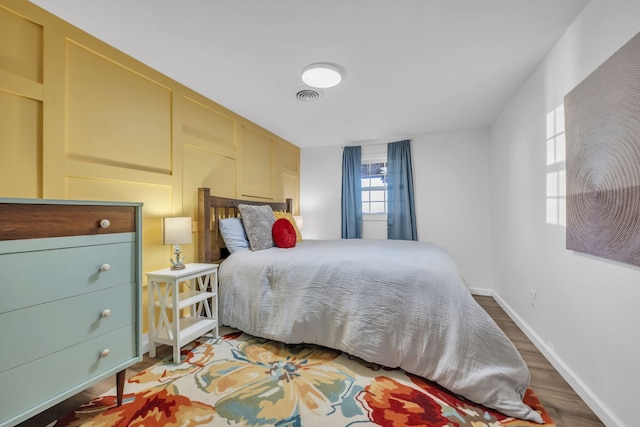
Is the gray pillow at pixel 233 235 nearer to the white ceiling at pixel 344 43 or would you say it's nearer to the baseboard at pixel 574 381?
the white ceiling at pixel 344 43

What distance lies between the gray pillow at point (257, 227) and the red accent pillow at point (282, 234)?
0.05m

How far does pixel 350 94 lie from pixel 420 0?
1172 mm

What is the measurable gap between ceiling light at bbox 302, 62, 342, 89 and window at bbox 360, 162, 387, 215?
2.17 meters

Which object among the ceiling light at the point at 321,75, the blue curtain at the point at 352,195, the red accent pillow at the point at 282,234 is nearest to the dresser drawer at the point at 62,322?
the red accent pillow at the point at 282,234

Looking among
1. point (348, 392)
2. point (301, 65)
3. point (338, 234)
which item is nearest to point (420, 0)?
point (301, 65)

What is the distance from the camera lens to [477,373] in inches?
55.7

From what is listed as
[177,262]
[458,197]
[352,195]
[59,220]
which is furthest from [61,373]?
[458,197]

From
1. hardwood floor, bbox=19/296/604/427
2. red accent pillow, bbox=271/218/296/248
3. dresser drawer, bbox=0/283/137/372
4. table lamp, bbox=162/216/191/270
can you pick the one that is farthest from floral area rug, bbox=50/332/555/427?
red accent pillow, bbox=271/218/296/248

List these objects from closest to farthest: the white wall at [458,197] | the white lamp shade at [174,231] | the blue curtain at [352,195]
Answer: the white lamp shade at [174,231], the white wall at [458,197], the blue curtain at [352,195]

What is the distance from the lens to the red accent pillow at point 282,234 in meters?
2.68

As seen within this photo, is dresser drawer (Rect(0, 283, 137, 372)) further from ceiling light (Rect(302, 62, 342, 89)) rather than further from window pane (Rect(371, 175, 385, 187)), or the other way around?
window pane (Rect(371, 175, 385, 187))

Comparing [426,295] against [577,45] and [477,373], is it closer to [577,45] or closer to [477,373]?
[477,373]

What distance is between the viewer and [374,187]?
430cm

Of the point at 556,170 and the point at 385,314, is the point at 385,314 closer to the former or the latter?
the point at 385,314
